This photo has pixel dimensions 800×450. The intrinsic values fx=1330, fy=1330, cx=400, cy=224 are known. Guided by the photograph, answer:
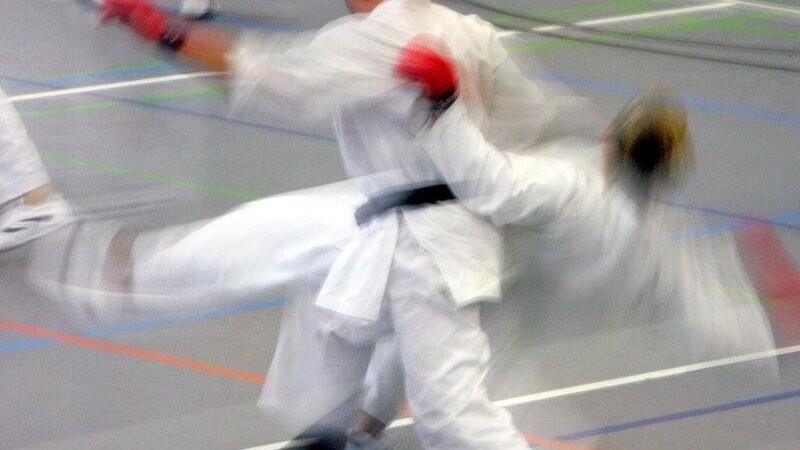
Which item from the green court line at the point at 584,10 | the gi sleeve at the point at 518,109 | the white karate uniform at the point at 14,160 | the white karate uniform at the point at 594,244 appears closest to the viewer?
the white karate uniform at the point at 594,244

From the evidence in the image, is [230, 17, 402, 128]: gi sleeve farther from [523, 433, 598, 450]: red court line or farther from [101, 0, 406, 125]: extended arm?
[523, 433, 598, 450]: red court line

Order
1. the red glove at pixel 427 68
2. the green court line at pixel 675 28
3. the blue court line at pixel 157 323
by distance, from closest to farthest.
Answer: the red glove at pixel 427 68 < the blue court line at pixel 157 323 < the green court line at pixel 675 28

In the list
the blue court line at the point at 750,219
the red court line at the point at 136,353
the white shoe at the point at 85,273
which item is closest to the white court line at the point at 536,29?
the red court line at the point at 136,353

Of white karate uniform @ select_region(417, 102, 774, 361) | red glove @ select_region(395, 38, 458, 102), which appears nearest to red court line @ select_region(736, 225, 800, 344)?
white karate uniform @ select_region(417, 102, 774, 361)

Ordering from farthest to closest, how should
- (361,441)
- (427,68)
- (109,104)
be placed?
(109,104) < (361,441) < (427,68)

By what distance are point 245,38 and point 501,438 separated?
3.16 feet

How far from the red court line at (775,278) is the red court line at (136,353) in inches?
56.1

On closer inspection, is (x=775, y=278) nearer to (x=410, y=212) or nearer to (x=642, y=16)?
(x=410, y=212)

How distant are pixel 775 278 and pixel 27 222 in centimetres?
258

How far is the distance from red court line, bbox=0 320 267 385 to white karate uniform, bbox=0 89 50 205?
0.57 metres

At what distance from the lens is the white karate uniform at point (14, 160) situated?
4.47 meters

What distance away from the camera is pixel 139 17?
2639 mm

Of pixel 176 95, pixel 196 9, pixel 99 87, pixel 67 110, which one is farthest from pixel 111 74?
pixel 196 9

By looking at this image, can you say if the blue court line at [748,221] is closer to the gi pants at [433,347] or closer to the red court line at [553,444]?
the red court line at [553,444]
